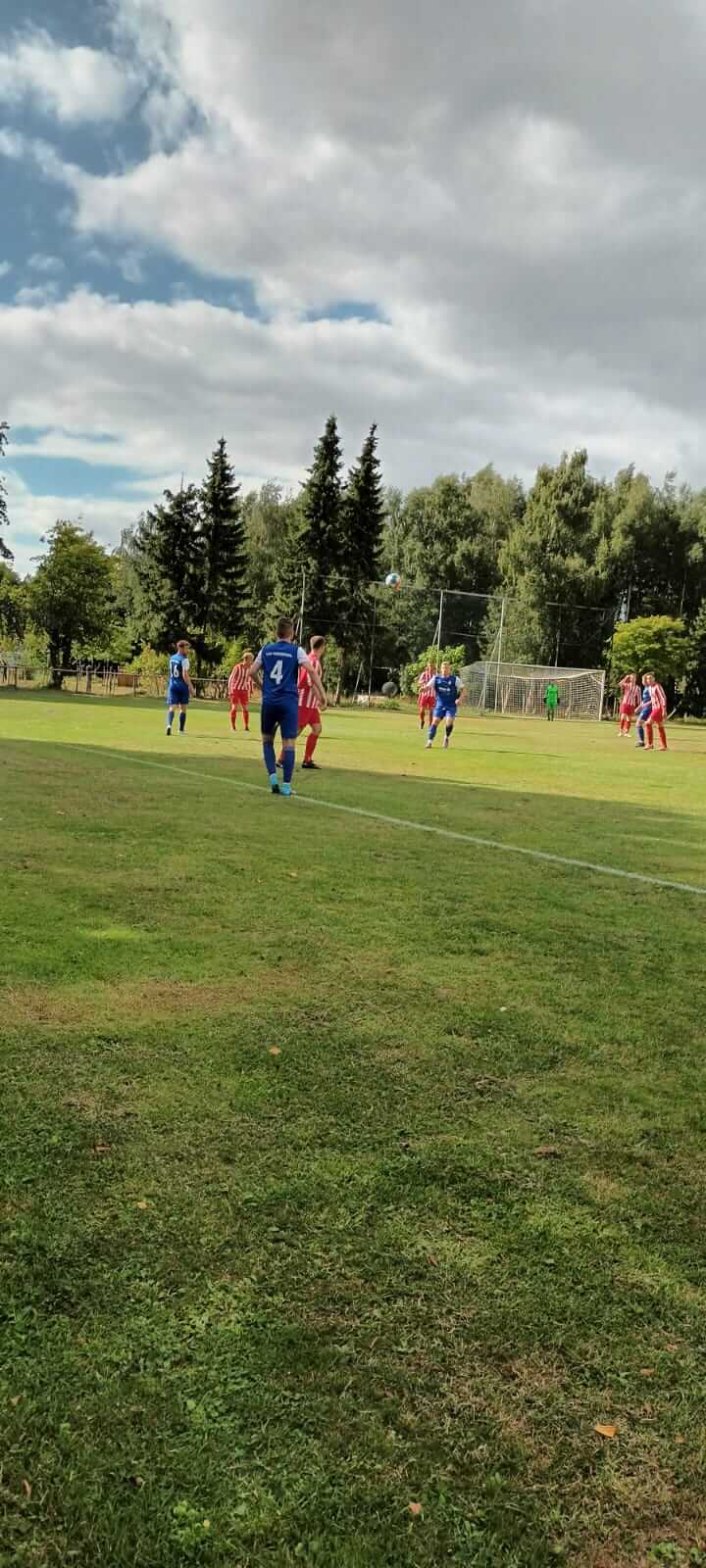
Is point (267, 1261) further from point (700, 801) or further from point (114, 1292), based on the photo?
point (700, 801)

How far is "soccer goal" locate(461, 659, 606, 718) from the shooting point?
58.0 metres

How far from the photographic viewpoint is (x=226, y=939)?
5.69m

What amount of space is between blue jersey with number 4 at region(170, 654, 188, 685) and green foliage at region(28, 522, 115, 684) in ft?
113

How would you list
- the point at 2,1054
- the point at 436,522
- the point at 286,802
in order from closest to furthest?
the point at 2,1054 < the point at 286,802 < the point at 436,522

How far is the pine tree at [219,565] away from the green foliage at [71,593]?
834cm

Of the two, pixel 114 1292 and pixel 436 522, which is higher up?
pixel 436 522

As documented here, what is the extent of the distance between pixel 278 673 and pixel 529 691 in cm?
→ 4773

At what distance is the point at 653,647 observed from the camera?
62938 millimetres

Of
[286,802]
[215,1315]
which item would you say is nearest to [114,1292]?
[215,1315]

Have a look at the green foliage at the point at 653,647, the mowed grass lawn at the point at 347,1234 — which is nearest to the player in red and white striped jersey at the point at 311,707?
the mowed grass lawn at the point at 347,1234

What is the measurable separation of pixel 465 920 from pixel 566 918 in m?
0.72

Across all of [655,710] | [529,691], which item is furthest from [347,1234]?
[529,691]

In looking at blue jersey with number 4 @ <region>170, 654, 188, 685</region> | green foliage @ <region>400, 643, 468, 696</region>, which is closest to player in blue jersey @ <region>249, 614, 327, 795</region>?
blue jersey with number 4 @ <region>170, 654, 188, 685</region>

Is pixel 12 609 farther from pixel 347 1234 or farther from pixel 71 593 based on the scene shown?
pixel 347 1234
